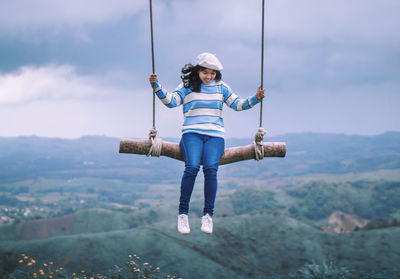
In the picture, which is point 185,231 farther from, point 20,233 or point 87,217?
point 87,217

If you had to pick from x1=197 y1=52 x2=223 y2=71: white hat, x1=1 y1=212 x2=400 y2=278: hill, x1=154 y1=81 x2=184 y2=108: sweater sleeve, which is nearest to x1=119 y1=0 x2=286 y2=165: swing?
x1=154 y1=81 x2=184 y2=108: sweater sleeve

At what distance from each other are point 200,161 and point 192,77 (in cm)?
126

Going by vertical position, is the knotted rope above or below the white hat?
below

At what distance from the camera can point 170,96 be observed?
5.30 metres

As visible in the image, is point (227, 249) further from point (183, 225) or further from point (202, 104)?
point (202, 104)

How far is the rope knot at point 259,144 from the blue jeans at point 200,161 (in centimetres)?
A: 58

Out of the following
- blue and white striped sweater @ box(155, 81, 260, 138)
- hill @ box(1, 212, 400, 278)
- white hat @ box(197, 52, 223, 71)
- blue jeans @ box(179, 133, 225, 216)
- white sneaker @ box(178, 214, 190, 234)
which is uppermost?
white hat @ box(197, 52, 223, 71)

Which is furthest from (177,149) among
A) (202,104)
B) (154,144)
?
(202,104)

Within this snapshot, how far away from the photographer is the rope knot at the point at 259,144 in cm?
551

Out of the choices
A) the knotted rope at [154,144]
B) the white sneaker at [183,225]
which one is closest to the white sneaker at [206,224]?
the white sneaker at [183,225]

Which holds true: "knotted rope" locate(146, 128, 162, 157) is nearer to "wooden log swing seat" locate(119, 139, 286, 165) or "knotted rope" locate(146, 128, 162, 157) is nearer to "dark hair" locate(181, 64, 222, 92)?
"wooden log swing seat" locate(119, 139, 286, 165)

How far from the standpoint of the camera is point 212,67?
5.21 metres

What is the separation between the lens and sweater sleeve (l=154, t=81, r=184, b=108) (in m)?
5.27

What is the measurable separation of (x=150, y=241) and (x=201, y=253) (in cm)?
584
